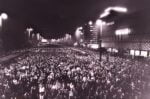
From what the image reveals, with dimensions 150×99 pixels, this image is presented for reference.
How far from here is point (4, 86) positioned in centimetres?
2381

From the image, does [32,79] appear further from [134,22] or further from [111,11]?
[111,11]

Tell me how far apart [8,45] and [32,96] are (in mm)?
64368

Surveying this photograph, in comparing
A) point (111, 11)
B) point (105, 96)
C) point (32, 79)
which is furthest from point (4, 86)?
point (111, 11)

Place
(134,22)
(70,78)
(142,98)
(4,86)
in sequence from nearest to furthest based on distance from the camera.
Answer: (142,98) < (4,86) < (70,78) < (134,22)

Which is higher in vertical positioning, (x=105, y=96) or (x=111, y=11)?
(x=111, y=11)

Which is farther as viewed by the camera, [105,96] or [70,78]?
[70,78]

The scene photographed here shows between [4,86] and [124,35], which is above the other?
[124,35]

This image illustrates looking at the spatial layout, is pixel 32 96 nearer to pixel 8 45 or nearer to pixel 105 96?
pixel 105 96

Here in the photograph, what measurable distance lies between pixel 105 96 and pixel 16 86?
8.83 meters

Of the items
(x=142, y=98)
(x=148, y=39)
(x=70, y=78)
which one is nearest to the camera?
(x=142, y=98)

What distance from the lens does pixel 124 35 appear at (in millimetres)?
87750

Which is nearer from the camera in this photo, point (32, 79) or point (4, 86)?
point (4, 86)

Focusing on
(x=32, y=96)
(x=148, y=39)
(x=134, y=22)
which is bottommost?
(x=32, y=96)

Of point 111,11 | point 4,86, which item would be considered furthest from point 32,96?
point 111,11
